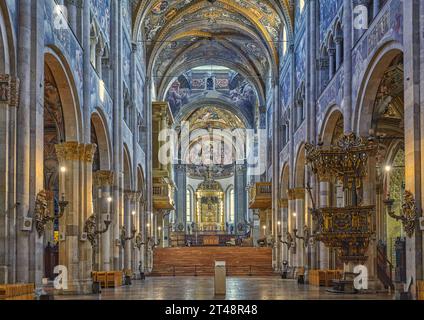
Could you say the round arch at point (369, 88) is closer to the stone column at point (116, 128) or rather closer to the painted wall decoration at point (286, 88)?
the stone column at point (116, 128)

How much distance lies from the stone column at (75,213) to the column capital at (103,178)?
542cm

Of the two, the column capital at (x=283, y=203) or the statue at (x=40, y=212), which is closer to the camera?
the statue at (x=40, y=212)

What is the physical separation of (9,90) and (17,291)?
4564mm

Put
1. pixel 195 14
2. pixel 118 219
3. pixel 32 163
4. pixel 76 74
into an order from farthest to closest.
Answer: pixel 195 14 < pixel 118 219 < pixel 76 74 < pixel 32 163

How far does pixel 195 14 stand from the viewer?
48.7 meters

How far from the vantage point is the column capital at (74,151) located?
24156 millimetres

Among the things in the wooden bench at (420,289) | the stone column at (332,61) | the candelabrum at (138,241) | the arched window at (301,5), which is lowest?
the candelabrum at (138,241)

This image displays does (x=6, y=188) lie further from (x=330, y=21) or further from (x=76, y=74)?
(x=330, y=21)

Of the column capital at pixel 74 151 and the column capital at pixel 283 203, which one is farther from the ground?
the column capital at pixel 74 151

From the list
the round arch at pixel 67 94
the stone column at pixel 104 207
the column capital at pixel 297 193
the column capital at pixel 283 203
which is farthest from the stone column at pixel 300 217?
the round arch at pixel 67 94

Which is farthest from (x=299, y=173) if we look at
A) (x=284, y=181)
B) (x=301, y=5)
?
(x=301, y=5)

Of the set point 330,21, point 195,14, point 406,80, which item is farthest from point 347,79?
point 195,14

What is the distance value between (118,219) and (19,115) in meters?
15.3

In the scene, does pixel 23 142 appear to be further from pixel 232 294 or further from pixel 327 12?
pixel 327 12
